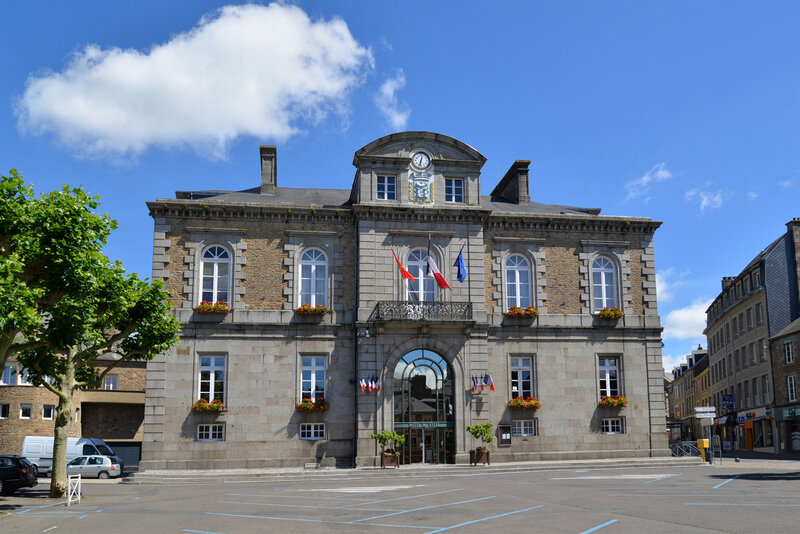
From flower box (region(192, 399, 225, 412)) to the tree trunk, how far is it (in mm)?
8208

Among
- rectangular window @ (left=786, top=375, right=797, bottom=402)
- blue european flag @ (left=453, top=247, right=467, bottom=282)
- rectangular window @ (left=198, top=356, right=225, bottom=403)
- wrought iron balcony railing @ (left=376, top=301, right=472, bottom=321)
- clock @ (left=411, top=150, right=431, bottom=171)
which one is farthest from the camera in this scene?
rectangular window @ (left=786, top=375, right=797, bottom=402)

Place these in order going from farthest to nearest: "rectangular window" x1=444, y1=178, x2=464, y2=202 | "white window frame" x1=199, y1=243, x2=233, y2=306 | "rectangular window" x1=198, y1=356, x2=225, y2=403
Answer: "rectangular window" x1=444, y1=178, x2=464, y2=202
"white window frame" x1=199, y1=243, x2=233, y2=306
"rectangular window" x1=198, y1=356, x2=225, y2=403

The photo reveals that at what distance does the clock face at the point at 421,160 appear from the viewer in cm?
3397

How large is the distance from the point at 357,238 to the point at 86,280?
49.2ft

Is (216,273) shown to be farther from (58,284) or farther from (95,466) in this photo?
(58,284)

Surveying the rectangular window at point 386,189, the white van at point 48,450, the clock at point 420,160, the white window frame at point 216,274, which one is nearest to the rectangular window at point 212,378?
the white window frame at point 216,274

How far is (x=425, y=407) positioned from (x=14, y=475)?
1607 centimetres

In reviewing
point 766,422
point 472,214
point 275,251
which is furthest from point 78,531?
point 766,422

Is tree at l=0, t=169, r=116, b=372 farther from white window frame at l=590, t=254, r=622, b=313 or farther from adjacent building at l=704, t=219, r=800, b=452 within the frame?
adjacent building at l=704, t=219, r=800, b=452

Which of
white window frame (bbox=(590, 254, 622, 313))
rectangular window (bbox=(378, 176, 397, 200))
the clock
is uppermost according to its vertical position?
the clock

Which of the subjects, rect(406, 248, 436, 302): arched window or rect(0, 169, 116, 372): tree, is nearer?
rect(0, 169, 116, 372): tree

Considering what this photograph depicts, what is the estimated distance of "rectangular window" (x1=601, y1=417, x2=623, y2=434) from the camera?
33812 millimetres

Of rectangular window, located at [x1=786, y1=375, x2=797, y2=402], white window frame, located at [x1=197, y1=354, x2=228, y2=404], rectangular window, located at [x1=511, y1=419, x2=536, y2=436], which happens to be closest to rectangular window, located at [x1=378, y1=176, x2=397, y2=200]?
white window frame, located at [x1=197, y1=354, x2=228, y2=404]

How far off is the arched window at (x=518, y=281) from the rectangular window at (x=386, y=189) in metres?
6.21
